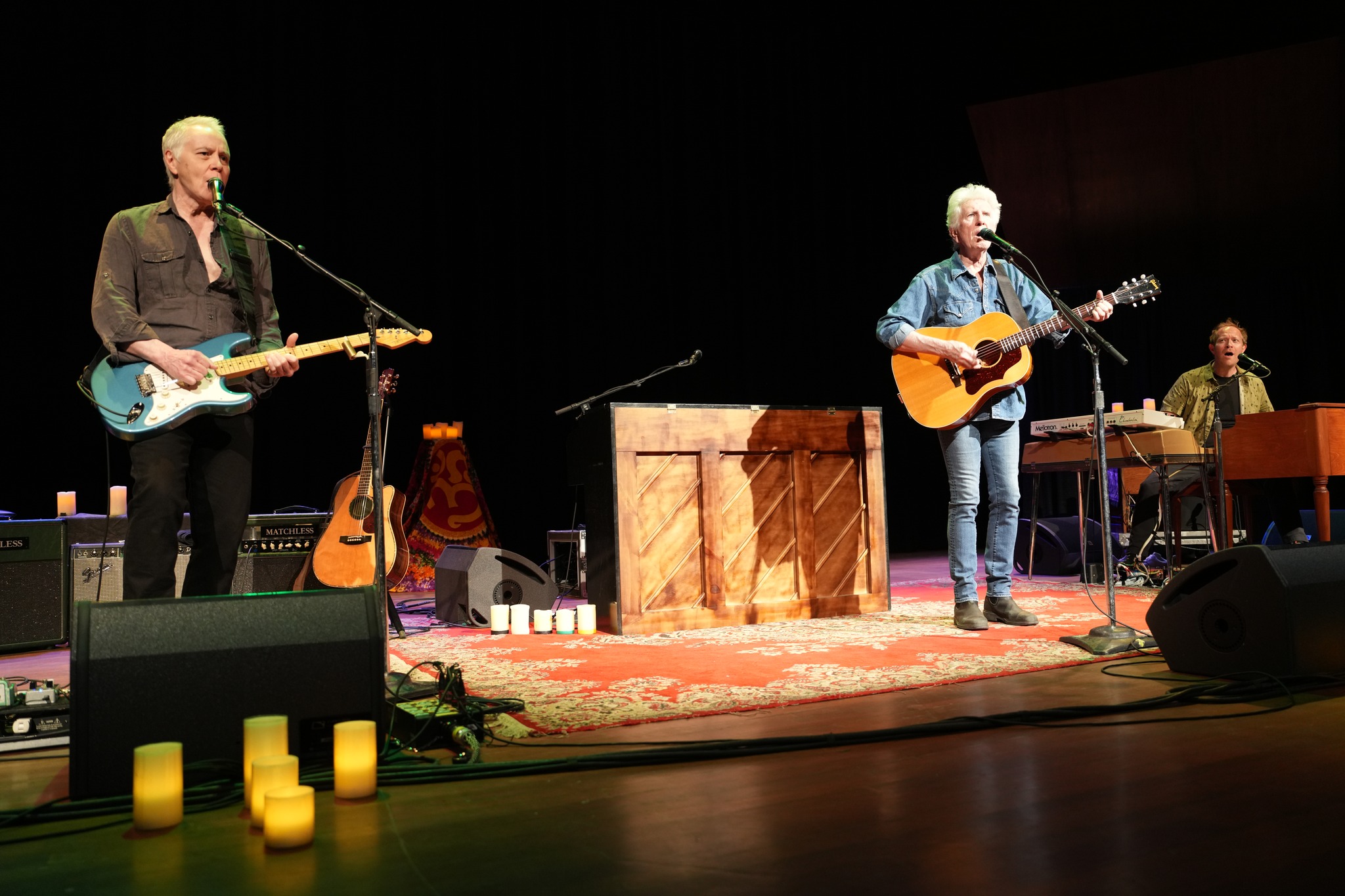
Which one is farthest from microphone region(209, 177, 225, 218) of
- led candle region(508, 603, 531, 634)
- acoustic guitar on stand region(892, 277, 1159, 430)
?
acoustic guitar on stand region(892, 277, 1159, 430)

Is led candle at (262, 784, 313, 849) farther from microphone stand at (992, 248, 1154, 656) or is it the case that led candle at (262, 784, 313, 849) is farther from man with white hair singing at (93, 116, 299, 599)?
microphone stand at (992, 248, 1154, 656)

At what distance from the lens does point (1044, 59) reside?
28.9 ft

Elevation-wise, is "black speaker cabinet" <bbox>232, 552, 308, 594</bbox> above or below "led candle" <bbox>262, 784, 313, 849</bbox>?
above

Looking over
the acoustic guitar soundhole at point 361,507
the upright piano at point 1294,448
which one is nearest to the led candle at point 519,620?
the acoustic guitar soundhole at point 361,507

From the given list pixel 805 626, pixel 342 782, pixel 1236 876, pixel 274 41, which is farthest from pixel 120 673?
pixel 274 41

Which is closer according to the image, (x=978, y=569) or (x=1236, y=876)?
(x=1236, y=876)

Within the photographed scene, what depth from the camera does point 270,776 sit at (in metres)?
1.54

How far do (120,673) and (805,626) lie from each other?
2.99m

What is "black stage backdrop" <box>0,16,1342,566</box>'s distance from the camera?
237 inches

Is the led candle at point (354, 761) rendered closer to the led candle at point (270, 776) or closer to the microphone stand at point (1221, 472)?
the led candle at point (270, 776)

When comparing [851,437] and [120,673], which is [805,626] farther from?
[120,673]

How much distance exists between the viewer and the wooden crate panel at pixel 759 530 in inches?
181

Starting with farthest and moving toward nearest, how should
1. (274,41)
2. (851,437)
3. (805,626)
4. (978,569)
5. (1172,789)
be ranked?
1. (978,569)
2. (274,41)
3. (851,437)
4. (805,626)
5. (1172,789)

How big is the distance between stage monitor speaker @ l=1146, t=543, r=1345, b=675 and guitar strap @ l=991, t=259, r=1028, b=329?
5.24 feet
